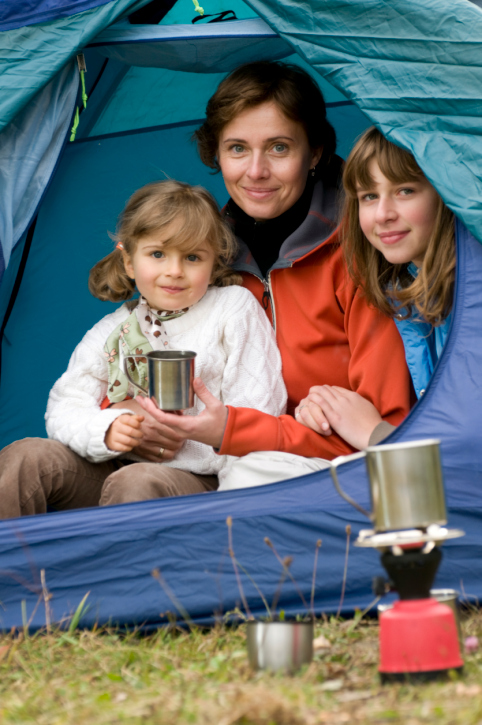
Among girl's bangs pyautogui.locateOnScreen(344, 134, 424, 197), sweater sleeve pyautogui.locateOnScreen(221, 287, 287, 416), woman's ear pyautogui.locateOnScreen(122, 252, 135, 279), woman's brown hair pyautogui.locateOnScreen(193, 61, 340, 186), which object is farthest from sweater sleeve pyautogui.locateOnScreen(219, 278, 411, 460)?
woman's ear pyautogui.locateOnScreen(122, 252, 135, 279)

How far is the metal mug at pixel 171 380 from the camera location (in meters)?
1.94

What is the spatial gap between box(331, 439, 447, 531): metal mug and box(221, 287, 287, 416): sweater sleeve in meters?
0.88

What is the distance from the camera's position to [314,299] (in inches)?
96.5

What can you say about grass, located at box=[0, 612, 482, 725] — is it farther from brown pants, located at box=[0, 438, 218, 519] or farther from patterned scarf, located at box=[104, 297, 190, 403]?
patterned scarf, located at box=[104, 297, 190, 403]

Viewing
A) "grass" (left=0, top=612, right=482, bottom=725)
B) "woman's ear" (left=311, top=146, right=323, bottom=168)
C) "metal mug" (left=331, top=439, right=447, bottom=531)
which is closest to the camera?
"grass" (left=0, top=612, right=482, bottom=725)

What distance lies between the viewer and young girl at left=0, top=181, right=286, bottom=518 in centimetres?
222

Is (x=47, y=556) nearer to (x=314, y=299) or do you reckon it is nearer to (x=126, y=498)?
(x=126, y=498)

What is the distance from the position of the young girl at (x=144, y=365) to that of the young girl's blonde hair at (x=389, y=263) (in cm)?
34

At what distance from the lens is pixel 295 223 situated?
8.45ft

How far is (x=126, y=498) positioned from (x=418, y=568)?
84cm

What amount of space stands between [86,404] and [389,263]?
943 mm

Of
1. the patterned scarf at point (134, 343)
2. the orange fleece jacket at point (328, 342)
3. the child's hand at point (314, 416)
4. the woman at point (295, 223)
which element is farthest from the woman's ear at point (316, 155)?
the child's hand at point (314, 416)

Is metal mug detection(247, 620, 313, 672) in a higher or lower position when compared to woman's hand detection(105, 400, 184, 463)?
lower

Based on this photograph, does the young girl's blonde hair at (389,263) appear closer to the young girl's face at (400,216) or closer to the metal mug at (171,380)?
the young girl's face at (400,216)
